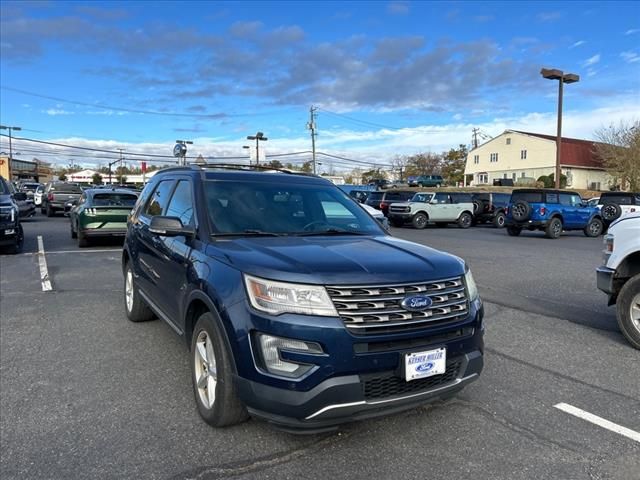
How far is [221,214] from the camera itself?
3895mm

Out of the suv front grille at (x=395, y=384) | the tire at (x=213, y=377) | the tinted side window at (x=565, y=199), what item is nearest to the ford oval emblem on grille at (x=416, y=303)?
the suv front grille at (x=395, y=384)

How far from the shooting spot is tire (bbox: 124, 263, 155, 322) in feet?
18.7

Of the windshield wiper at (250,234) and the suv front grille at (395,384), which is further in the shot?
the windshield wiper at (250,234)

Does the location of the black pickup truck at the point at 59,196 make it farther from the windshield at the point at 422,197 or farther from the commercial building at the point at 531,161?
the commercial building at the point at 531,161

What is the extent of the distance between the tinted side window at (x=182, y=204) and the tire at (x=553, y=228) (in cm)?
1746

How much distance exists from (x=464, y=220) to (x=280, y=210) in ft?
73.9

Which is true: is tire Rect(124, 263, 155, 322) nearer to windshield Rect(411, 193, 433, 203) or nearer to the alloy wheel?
the alloy wheel

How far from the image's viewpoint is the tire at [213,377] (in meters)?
3.05

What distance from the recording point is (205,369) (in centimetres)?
345

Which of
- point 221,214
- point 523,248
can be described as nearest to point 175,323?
point 221,214

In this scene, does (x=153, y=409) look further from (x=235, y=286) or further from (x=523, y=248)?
(x=523, y=248)

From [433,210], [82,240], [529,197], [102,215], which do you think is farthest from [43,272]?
[433,210]

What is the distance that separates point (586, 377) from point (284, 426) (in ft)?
9.84

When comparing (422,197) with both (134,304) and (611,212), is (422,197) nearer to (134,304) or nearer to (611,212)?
(611,212)
